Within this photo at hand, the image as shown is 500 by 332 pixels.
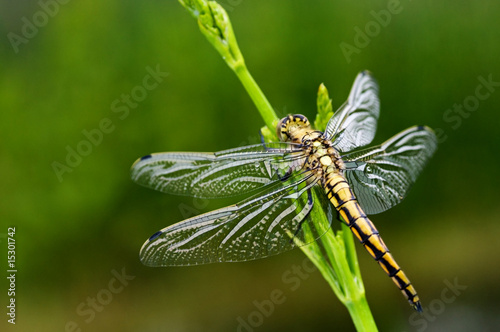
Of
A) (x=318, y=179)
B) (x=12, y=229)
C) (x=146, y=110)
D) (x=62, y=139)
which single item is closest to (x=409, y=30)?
(x=146, y=110)

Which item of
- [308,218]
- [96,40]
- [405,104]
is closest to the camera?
[308,218]

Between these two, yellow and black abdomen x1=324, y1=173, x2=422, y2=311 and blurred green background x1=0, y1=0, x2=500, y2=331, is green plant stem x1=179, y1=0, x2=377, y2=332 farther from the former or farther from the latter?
blurred green background x1=0, y1=0, x2=500, y2=331

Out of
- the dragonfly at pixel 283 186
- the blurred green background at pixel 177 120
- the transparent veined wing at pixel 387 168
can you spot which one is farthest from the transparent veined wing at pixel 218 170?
the blurred green background at pixel 177 120

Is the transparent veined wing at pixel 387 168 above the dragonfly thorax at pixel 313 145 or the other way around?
the other way around

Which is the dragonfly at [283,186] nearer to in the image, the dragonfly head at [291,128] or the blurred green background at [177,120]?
the dragonfly head at [291,128]

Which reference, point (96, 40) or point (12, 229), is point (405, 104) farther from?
point (12, 229)

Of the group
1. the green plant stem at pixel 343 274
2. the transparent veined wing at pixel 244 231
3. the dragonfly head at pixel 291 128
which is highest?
the dragonfly head at pixel 291 128

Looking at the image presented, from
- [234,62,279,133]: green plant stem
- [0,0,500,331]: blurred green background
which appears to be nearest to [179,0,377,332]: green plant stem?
[234,62,279,133]: green plant stem
